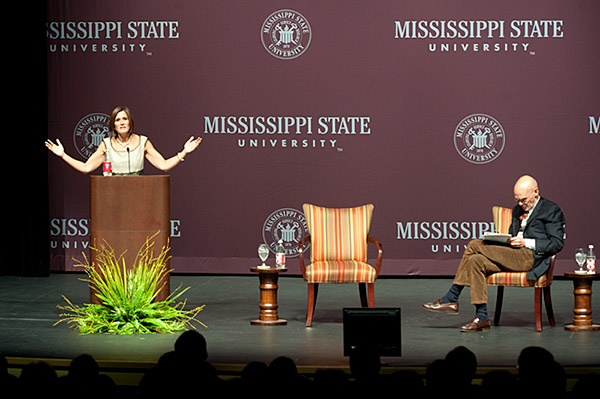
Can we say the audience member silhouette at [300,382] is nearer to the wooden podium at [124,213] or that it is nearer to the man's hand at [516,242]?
the man's hand at [516,242]

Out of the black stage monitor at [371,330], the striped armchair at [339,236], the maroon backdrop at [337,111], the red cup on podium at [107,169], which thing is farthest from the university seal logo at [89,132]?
the black stage monitor at [371,330]

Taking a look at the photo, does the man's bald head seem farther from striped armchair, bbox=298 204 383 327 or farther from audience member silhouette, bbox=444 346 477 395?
audience member silhouette, bbox=444 346 477 395

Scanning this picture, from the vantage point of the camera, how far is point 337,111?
8.22 metres

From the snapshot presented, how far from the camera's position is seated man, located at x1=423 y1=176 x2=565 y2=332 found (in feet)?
18.2

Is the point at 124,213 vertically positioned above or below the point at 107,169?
below

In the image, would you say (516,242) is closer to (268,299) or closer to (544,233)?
(544,233)

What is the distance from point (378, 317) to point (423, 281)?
3880 mm

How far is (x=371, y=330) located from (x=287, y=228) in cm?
407

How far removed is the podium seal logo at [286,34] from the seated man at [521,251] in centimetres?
314

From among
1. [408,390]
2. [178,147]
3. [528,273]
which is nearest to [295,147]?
[178,147]

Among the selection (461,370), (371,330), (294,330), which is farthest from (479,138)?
(461,370)

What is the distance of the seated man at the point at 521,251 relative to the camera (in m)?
5.56

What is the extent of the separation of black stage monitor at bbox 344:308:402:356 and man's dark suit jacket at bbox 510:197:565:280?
5.21 feet

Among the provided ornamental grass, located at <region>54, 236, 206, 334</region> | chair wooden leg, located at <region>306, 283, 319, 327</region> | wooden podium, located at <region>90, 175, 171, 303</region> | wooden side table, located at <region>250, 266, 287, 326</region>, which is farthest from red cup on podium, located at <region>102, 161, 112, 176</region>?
chair wooden leg, located at <region>306, 283, 319, 327</region>
